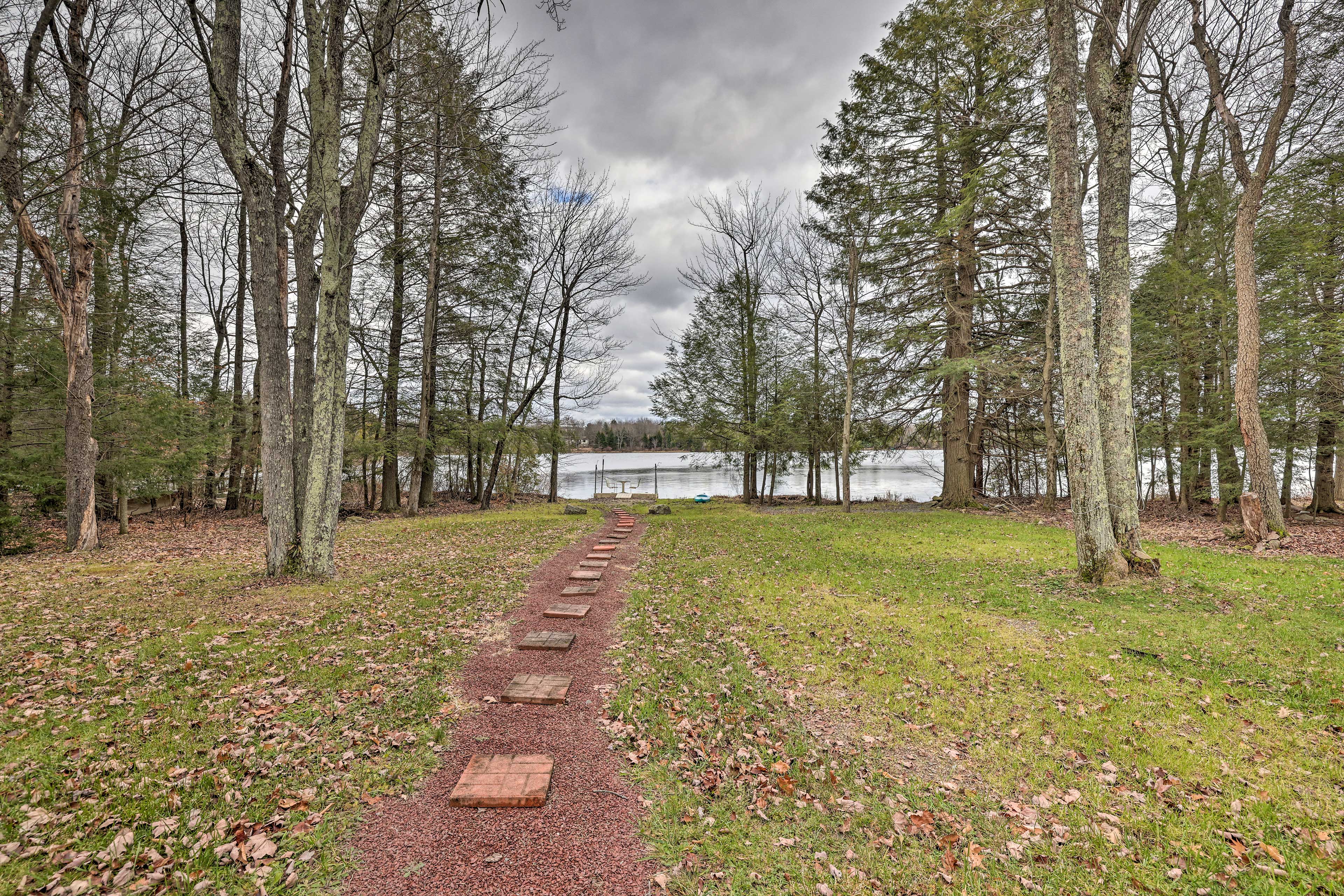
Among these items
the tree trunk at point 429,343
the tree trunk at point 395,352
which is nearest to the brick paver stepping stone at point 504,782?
the tree trunk at point 429,343

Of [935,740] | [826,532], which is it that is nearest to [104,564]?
[935,740]

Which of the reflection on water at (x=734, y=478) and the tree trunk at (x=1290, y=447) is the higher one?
the tree trunk at (x=1290, y=447)

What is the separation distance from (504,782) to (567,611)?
2850 mm

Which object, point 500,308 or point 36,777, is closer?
point 36,777

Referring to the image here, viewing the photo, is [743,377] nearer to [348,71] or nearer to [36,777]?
[348,71]

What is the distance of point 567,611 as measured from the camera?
552 cm

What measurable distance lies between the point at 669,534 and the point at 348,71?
13589 millimetres

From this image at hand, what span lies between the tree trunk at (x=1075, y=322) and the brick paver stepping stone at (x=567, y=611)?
5.82m

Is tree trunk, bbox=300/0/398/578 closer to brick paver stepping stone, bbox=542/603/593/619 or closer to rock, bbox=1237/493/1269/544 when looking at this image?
brick paver stepping stone, bbox=542/603/593/619

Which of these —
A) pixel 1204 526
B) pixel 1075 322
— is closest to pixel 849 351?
pixel 1075 322

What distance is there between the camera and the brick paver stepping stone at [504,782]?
254cm

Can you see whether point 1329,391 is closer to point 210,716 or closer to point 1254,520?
point 1254,520

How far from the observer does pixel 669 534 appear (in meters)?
11.0

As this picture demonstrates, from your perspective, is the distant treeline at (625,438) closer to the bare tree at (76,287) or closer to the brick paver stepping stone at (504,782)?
the bare tree at (76,287)
